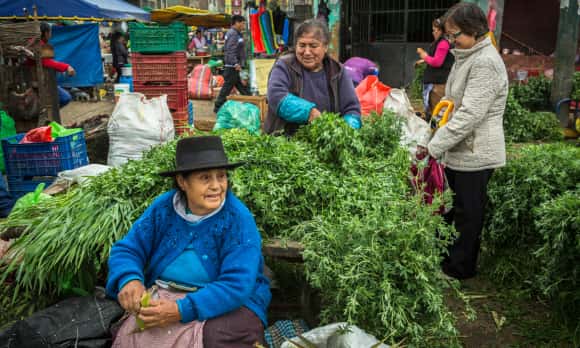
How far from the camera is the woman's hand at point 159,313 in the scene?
2.18 metres

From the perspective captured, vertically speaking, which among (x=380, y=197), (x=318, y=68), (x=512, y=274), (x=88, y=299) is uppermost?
(x=318, y=68)

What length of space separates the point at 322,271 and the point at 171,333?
2.40ft

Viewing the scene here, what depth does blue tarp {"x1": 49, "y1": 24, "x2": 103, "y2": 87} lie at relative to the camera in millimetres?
13508

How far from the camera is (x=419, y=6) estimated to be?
12.6 metres

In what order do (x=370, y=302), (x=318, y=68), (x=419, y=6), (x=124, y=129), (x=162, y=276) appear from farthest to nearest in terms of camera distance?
(x=419, y=6) → (x=124, y=129) → (x=318, y=68) → (x=162, y=276) → (x=370, y=302)

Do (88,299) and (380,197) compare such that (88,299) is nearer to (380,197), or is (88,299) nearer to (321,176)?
(321,176)

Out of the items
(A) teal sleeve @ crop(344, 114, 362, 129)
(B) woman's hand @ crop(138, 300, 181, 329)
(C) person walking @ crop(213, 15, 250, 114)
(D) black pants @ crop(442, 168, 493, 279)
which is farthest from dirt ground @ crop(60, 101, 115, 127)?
(B) woman's hand @ crop(138, 300, 181, 329)

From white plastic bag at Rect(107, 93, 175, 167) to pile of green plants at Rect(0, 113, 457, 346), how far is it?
2738 millimetres

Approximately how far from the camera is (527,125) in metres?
8.26

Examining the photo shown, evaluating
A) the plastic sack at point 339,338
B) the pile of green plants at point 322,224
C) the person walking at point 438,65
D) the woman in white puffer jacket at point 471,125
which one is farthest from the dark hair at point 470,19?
the person walking at point 438,65

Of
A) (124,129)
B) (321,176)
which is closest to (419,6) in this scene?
(124,129)

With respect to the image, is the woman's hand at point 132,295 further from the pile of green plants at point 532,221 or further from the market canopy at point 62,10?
the market canopy at point 62,10

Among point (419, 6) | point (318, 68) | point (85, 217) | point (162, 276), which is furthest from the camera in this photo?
point (419, 6)

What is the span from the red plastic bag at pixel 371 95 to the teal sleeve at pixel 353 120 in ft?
10.0
